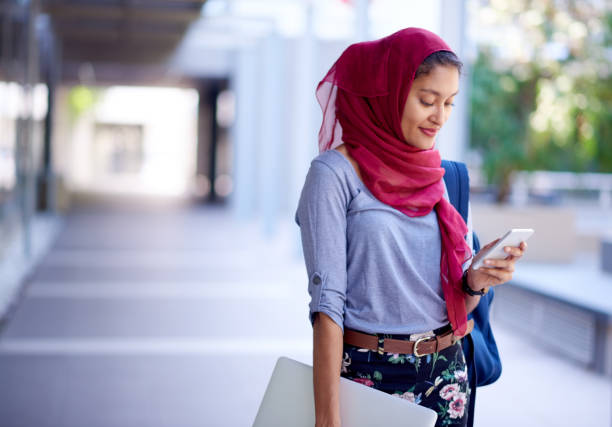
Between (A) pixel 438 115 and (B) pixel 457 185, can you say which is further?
(B) pixel 457 185

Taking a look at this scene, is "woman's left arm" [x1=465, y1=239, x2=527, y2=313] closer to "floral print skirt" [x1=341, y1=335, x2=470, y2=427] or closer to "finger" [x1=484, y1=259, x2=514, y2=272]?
"finger" [x1=484, y1=259, x2=514, y2=272]

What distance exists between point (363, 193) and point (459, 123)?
11.9ft

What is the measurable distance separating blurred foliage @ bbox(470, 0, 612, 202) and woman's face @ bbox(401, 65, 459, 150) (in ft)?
45.9

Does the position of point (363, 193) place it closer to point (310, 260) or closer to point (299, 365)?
point (310, 260)

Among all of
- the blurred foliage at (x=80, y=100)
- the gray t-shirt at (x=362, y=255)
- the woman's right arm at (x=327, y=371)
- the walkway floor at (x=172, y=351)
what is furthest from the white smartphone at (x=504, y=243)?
the blurred foliage at (x=80, y=100)

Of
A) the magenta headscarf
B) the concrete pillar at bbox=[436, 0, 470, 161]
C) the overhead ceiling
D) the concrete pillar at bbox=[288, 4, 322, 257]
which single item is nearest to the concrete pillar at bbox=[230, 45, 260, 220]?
the overhead ceiling

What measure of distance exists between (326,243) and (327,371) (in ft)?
0.91

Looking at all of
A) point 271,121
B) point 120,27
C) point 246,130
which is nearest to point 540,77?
point 271,121

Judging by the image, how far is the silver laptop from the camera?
153cm

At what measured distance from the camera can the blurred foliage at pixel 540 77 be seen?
1537 cm

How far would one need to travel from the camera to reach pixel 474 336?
78.2 inches

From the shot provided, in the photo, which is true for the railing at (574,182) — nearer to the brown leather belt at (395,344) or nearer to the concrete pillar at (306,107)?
the concrete pillar at (306,107)

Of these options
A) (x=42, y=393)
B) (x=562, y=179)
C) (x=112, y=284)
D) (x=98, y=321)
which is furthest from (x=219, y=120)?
(x=42, y=393)

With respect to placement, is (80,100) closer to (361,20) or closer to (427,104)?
(361,20)
